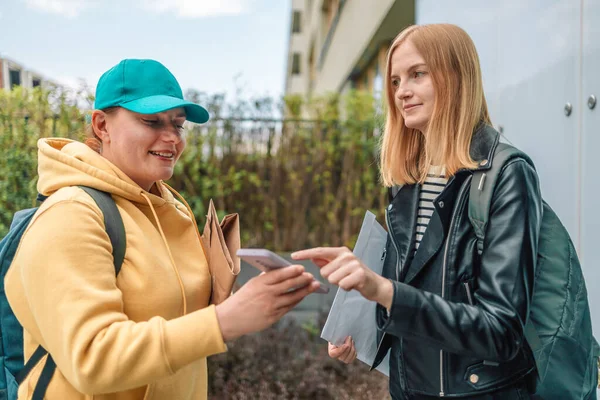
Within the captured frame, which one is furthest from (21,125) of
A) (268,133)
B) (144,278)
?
(144,278)

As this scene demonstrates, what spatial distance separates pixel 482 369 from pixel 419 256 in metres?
0.36

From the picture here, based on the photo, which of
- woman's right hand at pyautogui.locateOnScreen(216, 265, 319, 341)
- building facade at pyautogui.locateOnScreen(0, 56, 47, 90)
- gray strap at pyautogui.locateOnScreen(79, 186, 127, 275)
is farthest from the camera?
building facade at pyautogui.locateOnScreen(0, 56, 47, 90)

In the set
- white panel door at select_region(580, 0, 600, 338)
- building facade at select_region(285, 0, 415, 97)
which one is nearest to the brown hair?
white panel door at select_region(580, 0, 600, 338)

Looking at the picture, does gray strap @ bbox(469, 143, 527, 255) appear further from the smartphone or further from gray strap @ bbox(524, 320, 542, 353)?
the smartphone

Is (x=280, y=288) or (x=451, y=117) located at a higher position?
(x=451, y=117)

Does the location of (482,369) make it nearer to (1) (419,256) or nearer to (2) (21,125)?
(1) (419,256)

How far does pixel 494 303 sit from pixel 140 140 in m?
1.14

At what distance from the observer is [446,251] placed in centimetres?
164

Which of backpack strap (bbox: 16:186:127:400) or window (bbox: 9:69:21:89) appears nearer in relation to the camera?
backpack strap (bbox: 16:186:127:400)

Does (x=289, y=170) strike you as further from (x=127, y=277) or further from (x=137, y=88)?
Answer: (x=127, y=277)

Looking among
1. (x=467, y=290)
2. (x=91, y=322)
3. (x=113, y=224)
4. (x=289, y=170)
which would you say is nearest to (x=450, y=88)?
(x=467, y=290)

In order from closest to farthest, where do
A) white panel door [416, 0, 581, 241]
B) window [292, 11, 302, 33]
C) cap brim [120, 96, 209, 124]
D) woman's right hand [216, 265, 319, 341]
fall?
woman's right hand [216, 265, 319, 341] → cap brim [120, 96, 209, 124] → white panel door [416, 0, 581, 241] → window [292, 11, 302, 33]

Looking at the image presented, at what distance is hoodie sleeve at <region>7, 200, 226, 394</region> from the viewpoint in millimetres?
1363

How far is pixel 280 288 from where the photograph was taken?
1.44m
